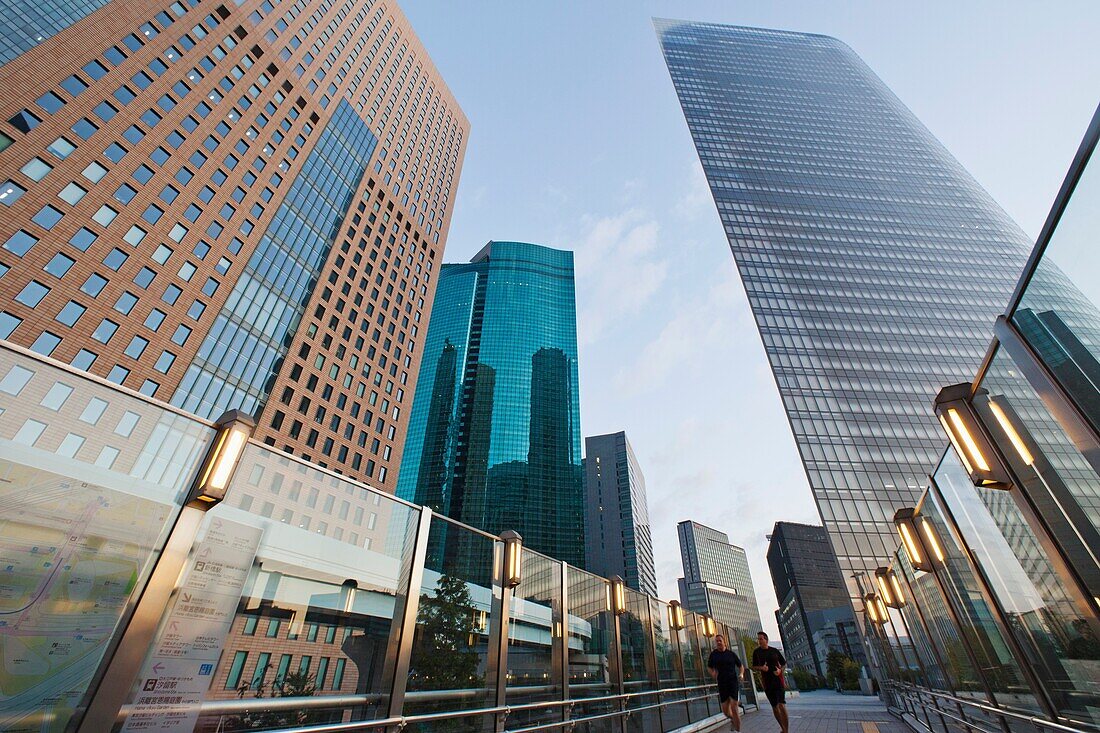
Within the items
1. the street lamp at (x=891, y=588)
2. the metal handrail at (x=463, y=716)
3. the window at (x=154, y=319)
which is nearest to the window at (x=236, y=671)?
the metal handrail at (x=463, y=716)

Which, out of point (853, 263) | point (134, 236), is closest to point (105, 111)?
point (134, 236)

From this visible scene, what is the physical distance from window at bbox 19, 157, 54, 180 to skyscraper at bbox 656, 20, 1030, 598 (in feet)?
209

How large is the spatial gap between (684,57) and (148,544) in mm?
138150

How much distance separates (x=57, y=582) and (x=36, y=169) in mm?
38380

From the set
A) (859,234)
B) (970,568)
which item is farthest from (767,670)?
(859,234)

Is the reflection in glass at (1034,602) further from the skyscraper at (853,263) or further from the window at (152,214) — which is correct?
the window at (152,214)

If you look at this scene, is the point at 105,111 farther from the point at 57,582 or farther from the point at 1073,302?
the point at 1073,302

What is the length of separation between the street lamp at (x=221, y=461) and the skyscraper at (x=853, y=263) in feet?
161

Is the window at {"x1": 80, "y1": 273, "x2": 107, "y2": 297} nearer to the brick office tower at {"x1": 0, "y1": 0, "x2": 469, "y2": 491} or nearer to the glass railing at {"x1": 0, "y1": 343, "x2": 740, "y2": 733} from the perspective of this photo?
the brick office tower at {"x1": 0, "y1": 0, "x2": 469, "y2": 491}

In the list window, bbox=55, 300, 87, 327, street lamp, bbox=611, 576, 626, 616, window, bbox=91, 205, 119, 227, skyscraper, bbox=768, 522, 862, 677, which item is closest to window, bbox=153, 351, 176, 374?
window, bbox=55, 300, 87, 327

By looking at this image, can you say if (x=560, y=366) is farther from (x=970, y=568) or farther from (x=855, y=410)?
(x=970, y=568)

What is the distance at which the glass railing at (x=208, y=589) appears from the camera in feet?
9.25

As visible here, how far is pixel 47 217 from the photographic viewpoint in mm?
27078

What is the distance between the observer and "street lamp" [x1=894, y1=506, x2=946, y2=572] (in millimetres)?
7541
